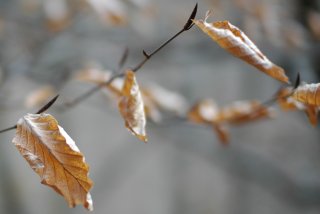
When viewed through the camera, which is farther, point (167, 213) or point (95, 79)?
point (167, 213)

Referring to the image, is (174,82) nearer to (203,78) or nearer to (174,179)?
(203,78)

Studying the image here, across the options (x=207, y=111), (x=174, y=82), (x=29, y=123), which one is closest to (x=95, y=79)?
(x=207, y=111)

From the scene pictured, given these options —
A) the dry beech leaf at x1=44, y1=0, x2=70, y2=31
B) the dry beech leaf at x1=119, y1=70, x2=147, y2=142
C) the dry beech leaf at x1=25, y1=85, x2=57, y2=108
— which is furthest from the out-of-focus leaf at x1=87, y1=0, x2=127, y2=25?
the dry beech leaf at x1=119, y1=70, x2=147, y2=142

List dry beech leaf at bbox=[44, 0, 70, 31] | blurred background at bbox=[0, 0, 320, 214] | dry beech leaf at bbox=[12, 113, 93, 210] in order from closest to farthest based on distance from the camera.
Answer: dry beech leaf at bbox=[12, 113, 93, 210] < dry beech leaf at bbox=[44, 0, 70, 31] < blurred background at bbox=[0, 0, 320, 214]

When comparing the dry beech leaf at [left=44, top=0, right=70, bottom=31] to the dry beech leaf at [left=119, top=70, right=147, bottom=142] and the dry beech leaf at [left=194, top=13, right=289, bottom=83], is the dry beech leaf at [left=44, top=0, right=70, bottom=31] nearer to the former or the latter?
the dry beech leaf at [left=119, top=70, right=147, bottom=142]

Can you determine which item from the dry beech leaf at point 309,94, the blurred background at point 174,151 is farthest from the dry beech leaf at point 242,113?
the blurred background at point 174,151

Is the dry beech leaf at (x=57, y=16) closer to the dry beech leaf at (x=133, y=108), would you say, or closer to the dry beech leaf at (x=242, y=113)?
the dry beech leaf at (x=242, y=113)
